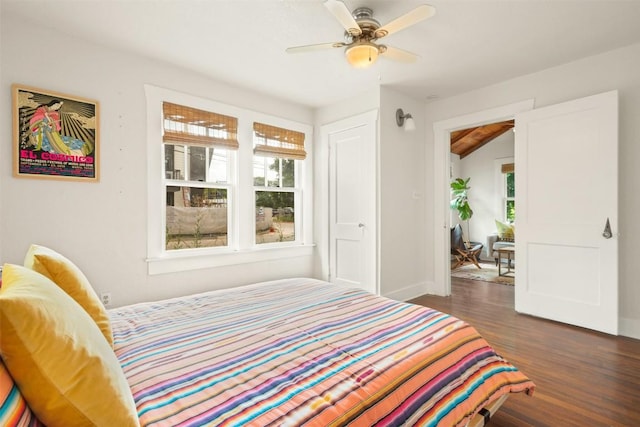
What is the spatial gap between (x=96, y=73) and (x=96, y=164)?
30.7 inches

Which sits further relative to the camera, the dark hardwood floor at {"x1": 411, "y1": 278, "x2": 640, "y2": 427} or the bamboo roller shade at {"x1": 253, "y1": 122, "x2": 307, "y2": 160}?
the bamboo roller shade at {"x1": 253, "y1": 122, "x2": 307, "y2": 160}

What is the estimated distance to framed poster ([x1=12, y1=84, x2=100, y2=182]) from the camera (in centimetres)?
231

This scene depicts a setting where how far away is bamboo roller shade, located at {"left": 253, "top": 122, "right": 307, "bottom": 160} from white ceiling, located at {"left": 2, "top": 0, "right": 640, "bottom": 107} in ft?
2.02

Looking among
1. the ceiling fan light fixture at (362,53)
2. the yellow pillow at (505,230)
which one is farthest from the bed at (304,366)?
the yellow pillow at (505,230)

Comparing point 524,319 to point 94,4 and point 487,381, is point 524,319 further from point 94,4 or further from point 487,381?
point 94,4

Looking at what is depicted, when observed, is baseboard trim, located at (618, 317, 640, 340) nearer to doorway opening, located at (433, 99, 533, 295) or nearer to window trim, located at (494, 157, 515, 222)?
doorway opening, located at (433, 99, 533, 295)

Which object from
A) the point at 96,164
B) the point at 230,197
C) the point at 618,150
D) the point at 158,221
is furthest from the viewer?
the point at 230,197

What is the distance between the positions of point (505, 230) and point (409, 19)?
6150 millimetres

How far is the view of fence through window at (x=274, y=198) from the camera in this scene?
3.94m

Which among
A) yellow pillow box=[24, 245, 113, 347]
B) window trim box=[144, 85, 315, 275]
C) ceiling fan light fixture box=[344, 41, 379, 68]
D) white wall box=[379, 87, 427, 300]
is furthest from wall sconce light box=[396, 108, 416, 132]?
yellow pillow box=[24, 245, 113, 347]

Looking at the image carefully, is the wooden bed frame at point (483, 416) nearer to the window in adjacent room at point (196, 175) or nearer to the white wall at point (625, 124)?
the white wall at point (625, 124)

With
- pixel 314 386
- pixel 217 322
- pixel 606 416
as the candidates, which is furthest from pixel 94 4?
pixel 606 416

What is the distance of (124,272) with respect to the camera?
9.18 feet

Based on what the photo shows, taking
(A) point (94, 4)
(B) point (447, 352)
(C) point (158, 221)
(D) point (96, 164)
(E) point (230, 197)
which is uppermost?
(A) point (94, 4)
